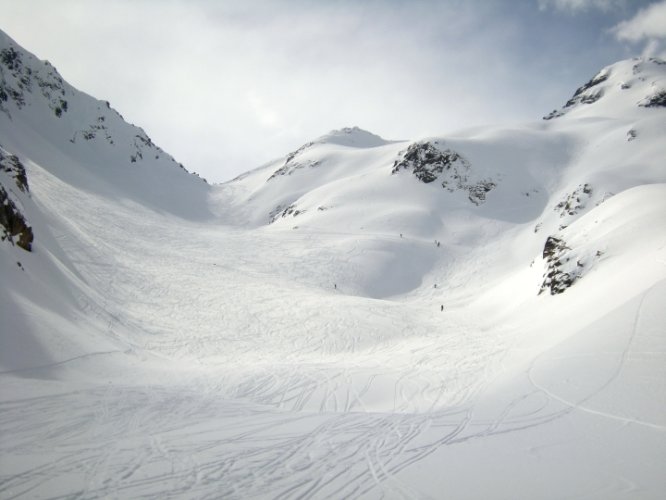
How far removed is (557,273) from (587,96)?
9997 centimetres

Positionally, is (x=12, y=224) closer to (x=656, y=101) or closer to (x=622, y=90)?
(x=656, y=101)

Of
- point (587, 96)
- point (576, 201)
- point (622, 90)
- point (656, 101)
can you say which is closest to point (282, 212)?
point (576, 201)

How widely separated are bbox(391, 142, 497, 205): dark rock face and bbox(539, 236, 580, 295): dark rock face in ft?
90.1

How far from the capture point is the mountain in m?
5.32

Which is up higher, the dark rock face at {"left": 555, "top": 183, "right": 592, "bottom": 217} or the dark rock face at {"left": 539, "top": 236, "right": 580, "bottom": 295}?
the dark rock face at {"left": 555, "top": 183, "right": 592, "bottom": 217}

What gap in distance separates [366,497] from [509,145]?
210 feet

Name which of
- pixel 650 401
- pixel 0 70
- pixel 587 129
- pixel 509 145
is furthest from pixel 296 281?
pixel 0 70

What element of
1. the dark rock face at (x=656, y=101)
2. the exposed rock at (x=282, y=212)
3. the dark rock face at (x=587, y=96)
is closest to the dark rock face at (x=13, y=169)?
the exposed rock at (x=282, y=212)

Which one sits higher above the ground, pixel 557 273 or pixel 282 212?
pixel 282 212

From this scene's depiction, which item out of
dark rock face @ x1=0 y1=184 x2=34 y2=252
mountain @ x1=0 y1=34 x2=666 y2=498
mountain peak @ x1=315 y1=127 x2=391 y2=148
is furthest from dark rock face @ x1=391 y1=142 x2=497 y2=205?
mountain peak @ x1=315 y1=127 x2=391 y2=148

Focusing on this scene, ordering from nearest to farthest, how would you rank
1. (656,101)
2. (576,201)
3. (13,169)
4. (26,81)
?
1. (13,169)
2. (576,201)
3. (26,81)
4. (656,101)

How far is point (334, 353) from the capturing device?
15.4 meters

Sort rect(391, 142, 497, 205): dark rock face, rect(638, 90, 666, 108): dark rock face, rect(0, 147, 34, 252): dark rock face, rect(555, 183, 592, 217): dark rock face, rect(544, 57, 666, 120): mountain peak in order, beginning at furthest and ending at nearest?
rect(544, 57, 666, 120): mountain peak < rect(638, 90, 666, 108): dark rock face < rect(391, 142, 497, 205): dark rock face < rect(555, 183, 592, 217): dark rock face < rect(0, 147, 34, 252): dark rock face

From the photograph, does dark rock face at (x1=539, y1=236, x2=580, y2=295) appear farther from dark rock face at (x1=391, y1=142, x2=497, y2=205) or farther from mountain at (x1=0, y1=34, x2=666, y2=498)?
dark rock face at (x1=391, y1=142, x2=497, y2=205)
